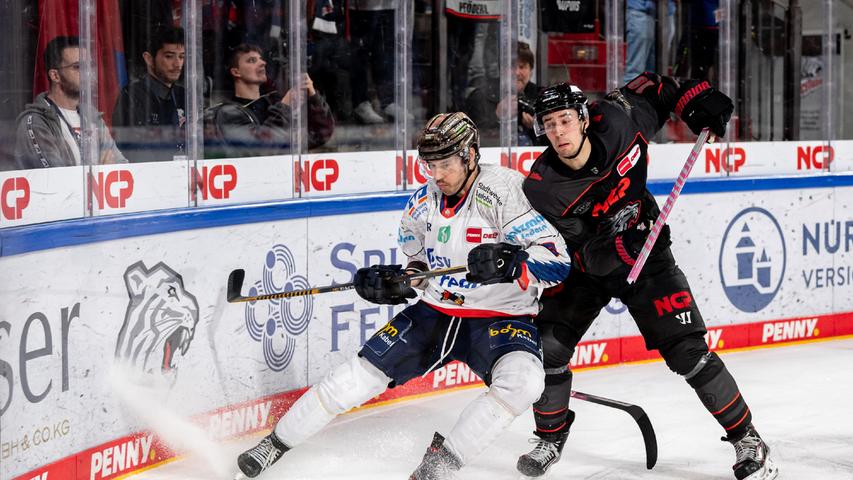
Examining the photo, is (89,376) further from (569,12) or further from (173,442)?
(569,12)

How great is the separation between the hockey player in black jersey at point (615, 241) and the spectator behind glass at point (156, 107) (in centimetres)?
130

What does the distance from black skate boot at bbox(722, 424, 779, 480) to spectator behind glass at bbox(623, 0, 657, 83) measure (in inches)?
97.5

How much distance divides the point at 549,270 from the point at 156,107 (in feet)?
5.06

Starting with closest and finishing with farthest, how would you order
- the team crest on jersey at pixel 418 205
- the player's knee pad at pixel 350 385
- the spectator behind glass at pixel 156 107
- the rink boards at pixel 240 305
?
the rink boards at pixel 240 305
the player's knee pad at pixel 350 385
the team crest on jersey at pixel 418 205
the spectator behind glass at pixel 156 107

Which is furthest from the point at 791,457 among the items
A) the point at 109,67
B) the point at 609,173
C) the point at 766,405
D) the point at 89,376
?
the point at 109,67

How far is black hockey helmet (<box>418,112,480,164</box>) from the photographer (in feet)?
11.4

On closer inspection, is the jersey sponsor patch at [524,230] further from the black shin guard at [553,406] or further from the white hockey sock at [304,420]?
the white hockey sock at [304,420]

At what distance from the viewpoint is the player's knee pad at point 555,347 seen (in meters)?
3.86

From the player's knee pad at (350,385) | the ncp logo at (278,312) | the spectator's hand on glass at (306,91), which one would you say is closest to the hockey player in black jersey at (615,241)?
the player's knee pad at (350,385)

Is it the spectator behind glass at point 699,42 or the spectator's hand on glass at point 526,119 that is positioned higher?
the spectator behind glass at point 699,42

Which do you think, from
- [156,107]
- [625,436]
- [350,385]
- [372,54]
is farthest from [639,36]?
[350,385]

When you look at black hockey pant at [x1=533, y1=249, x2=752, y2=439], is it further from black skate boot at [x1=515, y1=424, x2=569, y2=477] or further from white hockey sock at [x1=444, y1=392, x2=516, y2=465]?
white hockey sock at [x1=444, y1=392, x2=516, y2=465]

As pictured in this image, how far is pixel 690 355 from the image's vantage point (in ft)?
12.3

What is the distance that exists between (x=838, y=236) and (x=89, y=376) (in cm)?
416
